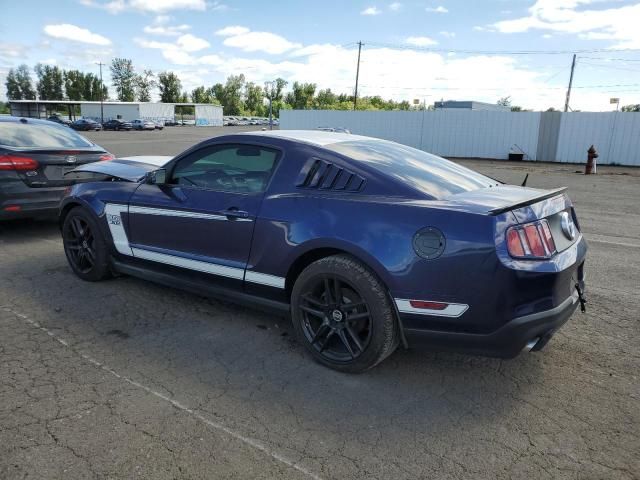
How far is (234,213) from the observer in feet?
11.6

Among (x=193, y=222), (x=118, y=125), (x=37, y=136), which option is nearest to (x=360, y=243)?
(x=193, y=222)

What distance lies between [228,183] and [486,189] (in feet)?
6.15

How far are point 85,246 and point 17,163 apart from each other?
218 centimetres

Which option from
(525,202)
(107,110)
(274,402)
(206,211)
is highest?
(107,110)

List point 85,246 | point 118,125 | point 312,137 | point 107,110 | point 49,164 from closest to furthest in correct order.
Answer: point 312,137, point 85,246, point 49,164, point 118,125, point 107,110

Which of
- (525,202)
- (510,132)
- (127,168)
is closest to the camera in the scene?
(525,202)

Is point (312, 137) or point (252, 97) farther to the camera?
point (252, 97)

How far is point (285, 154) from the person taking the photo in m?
3.47

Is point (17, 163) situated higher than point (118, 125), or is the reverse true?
point (17, 163)

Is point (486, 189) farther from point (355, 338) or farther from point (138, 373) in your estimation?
point (138, 373)

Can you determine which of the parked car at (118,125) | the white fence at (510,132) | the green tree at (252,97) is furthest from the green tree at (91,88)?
the white fence at (510,132)

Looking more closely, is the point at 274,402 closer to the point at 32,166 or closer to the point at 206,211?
the point at 206,211

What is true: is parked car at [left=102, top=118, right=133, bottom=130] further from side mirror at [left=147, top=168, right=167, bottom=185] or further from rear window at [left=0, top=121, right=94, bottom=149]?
side mirror at [left=147, top=168, right=167, bottom=185]

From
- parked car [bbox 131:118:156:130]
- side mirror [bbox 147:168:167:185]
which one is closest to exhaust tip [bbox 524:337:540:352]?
side mirror [bbox 147:168:167:185]
